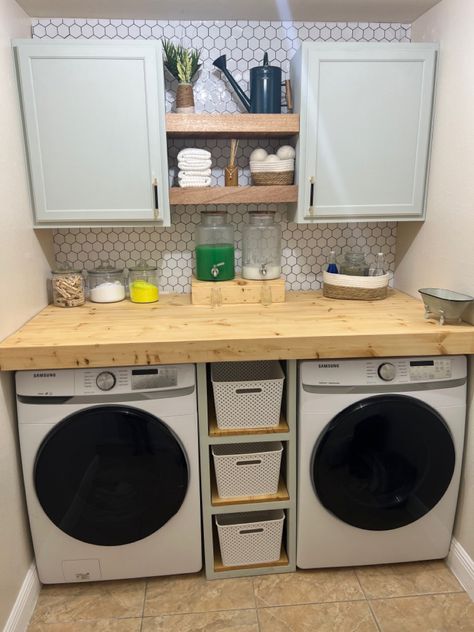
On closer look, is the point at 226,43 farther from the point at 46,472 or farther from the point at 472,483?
the point at 472,483

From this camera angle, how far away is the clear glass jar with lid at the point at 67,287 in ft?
6.58

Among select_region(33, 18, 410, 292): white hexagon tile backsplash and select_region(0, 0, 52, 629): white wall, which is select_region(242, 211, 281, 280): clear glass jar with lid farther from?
select_region(0, 0, 52, 629): white wall

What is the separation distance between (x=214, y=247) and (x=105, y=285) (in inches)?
21.2

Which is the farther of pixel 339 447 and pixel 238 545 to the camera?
pixel 238 545

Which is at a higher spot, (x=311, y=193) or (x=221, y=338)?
(x=311, y=193)

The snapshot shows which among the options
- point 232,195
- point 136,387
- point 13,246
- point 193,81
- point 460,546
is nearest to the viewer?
point 136,387

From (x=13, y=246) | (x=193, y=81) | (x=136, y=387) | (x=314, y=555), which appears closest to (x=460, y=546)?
(x=314, y=555)

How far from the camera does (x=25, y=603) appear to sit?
1611mm

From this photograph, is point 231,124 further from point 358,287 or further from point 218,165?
point 358,287

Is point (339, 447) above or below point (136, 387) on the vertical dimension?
below

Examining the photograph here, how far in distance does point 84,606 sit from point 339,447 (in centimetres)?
112

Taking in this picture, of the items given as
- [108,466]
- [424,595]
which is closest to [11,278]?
[108,466]

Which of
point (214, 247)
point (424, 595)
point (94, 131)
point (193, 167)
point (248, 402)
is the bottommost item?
point (424, 595)

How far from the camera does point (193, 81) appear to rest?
2.07 m
